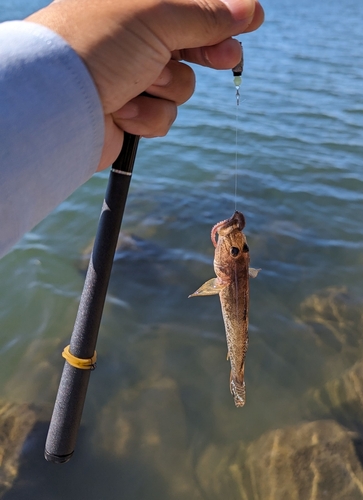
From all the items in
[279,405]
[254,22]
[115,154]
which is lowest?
[279,405]

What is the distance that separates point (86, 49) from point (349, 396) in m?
3.80

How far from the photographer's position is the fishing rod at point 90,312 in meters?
2.22

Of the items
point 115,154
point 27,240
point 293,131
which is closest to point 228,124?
point 293,131

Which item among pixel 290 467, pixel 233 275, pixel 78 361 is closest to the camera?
pixel 78 361

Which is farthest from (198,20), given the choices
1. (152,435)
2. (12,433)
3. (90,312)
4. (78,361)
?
(12,433)

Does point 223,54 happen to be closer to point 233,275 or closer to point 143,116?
point 143,116

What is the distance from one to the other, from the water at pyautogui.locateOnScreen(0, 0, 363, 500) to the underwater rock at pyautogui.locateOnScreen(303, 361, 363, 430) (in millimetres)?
92

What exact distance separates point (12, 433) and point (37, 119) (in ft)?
10.4

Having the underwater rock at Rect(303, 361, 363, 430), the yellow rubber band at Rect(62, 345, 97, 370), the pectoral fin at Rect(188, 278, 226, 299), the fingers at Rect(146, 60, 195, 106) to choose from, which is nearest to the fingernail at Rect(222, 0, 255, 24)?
the fingers at Rect(146, 60, 195, 106)

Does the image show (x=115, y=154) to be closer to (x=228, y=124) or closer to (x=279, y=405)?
(x=279, y=405)

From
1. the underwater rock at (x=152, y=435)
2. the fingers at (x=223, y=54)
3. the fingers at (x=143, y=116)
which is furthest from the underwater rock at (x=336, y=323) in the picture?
the fingers at (x=223, y=54)

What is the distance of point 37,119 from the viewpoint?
1.43 meters

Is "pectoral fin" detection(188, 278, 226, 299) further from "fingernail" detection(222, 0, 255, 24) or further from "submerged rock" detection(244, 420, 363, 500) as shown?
"submerged rock" detection(244, 420, 363, 500)

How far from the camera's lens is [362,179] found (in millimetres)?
7719
